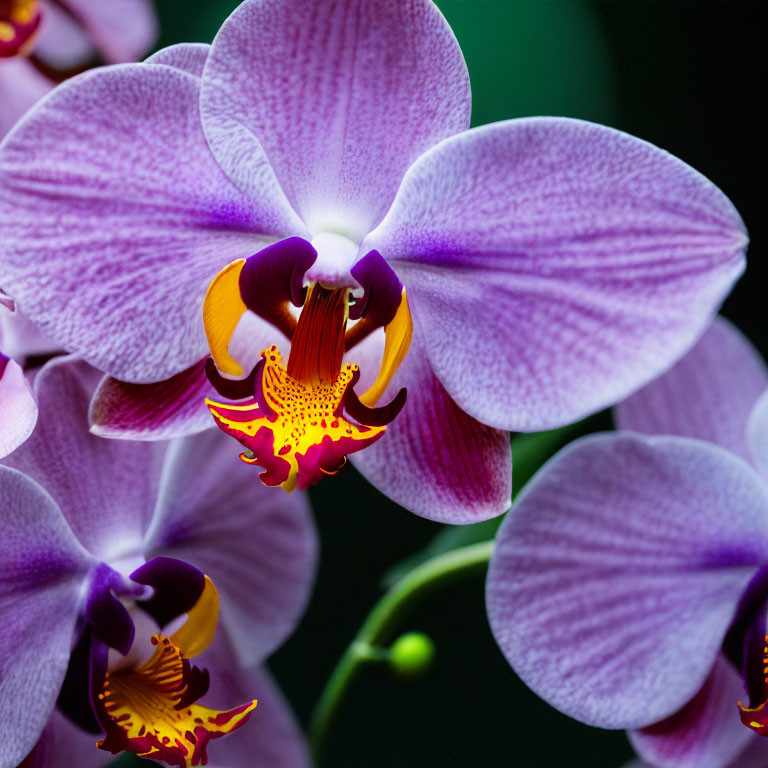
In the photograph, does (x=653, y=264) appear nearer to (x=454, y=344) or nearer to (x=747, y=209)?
(x=454, y=344)

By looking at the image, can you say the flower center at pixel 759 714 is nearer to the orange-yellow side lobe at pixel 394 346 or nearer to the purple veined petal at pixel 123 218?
the orange-yellow side lobe at pixel 394 346

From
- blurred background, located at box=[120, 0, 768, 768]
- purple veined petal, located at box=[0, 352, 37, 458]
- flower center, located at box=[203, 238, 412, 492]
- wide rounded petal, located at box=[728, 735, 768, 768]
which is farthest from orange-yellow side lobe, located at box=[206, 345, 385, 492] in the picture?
blurred background, located at box=[120, 0, 768, 768]

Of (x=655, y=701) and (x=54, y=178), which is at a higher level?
(x=54, y=178)

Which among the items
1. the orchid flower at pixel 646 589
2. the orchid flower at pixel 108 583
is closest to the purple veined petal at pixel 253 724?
the orchid flower at pixel 108 583

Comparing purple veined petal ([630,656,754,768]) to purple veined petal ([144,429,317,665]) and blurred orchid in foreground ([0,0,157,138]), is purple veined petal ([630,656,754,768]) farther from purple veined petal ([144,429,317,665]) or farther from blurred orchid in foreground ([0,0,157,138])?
blurred orchid in foreground ([0,0,157,138])

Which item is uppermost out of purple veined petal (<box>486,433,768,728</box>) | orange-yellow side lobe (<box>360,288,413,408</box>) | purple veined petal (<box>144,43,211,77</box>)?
purple veined petal (<box>144,43,211,77</box>)

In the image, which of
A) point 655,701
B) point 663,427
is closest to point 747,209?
point 663,427
